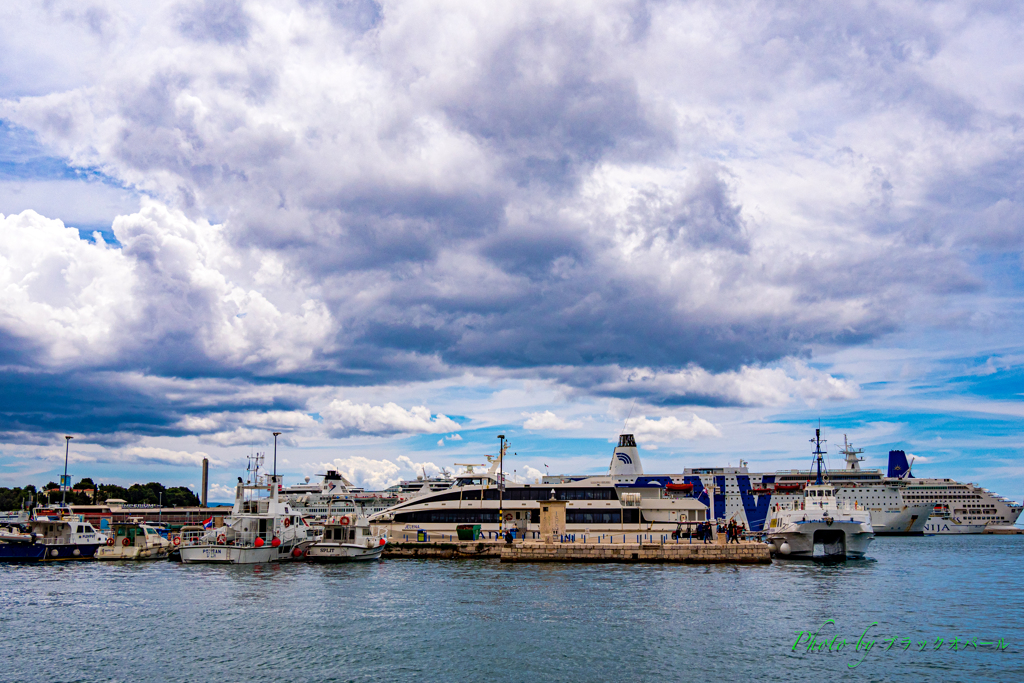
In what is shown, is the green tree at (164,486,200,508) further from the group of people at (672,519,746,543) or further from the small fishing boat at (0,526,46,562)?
the group of people at (672,519,746,543)

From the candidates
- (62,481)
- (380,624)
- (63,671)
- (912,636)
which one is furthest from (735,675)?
(62,481)

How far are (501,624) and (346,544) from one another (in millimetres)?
29381

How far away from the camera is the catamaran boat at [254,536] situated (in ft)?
179

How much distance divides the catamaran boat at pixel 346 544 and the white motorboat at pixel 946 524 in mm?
132948

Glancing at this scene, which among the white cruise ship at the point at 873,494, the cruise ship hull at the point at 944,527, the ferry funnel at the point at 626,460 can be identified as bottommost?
the cruise ship hull at the point at 944,527

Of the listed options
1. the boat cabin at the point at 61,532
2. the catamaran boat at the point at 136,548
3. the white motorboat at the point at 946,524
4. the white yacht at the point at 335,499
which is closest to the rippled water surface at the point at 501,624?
the boat cabin at the point at 61,532

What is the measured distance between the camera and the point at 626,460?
90.1 metres

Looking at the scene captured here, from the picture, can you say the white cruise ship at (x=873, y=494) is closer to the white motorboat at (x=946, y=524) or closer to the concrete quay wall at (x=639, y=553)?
the white motorboat at (x=946, y=524)

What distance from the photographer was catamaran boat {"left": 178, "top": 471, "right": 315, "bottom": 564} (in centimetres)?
5462

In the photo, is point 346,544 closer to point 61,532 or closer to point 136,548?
point 136,548

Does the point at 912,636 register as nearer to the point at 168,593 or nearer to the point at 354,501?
the point at 168,593

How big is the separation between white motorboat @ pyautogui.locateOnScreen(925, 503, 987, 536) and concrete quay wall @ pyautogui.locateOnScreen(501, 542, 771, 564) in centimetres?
12041

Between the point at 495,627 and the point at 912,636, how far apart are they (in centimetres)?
1552

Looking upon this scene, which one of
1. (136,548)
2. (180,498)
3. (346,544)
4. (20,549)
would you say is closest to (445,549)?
(346,544)
